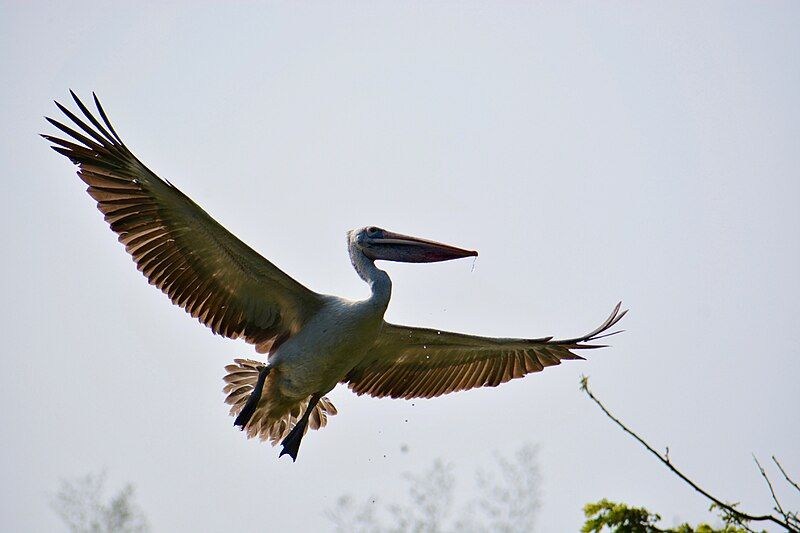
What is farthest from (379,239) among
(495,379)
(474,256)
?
(495,379)

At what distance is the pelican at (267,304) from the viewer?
7469 millimetres

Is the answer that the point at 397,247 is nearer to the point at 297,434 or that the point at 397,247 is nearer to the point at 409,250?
the point at 409,250

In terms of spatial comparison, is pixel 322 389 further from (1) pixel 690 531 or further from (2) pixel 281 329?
(1) pixel 690 531

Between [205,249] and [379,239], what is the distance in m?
1.44

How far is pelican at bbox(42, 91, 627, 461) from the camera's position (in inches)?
294

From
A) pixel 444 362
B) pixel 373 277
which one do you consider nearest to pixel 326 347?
pixel 373 277

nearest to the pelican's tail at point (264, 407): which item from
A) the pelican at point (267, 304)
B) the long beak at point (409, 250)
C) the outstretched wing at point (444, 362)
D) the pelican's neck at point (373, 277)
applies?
the pelican at point (267, 304)

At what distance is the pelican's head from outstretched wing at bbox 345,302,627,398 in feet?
2.36

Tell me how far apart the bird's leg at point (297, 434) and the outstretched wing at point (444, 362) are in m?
0.72

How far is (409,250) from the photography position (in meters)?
8.45

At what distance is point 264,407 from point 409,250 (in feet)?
5.83

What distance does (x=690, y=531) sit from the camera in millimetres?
5105

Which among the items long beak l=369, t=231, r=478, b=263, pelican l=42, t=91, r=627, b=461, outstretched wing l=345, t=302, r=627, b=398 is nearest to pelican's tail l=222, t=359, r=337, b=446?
pelican l=42, t=91, r=627, b=461

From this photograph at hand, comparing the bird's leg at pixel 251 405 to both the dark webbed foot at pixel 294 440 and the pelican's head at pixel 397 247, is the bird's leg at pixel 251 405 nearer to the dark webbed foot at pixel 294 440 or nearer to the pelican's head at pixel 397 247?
the dark webbed foot at pixel 294 440
